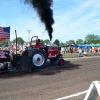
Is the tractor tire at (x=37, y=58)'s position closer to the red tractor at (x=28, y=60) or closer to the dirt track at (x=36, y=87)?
the red tractor at (x=28, y=60)

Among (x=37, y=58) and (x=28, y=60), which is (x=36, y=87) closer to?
(x=28, y=60)

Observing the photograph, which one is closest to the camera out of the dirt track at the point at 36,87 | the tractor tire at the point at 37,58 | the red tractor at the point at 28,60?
the dirt track at the point at 36,87

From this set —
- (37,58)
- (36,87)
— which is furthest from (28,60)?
(36,87)

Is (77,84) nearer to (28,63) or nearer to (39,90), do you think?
(39,90)

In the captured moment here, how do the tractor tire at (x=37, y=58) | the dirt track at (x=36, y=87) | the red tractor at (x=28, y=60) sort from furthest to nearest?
the tractor tire at (x=37, y=58), the red tractor at (x=28, y=60), the dirt track at (x=36, y=87)

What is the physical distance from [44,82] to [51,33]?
7899 millimetres

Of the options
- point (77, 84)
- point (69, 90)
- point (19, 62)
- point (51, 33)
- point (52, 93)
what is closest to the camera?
point (52, 93)

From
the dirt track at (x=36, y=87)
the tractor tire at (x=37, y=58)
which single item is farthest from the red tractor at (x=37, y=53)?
the dirt track at (x=36, y=87)

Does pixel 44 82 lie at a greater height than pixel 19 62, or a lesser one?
lesser

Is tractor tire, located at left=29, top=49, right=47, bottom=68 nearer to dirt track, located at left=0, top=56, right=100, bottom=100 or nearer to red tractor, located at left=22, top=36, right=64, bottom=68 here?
red tractor, located at left=22, top=36, right=64, bottom=68

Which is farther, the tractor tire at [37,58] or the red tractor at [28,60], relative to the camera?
the tractor tire at [37,58]

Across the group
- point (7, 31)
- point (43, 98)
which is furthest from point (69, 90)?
point (7, 31)

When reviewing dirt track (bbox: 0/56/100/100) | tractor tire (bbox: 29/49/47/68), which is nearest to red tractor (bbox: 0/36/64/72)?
tractor tire (bbox: 29/49/47/68)

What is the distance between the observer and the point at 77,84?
7203mm
